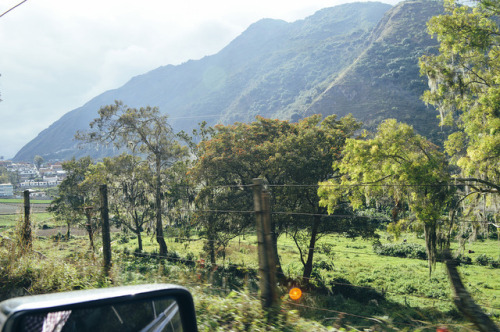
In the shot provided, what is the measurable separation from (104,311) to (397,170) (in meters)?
12.2

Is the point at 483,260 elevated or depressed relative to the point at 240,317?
depressed

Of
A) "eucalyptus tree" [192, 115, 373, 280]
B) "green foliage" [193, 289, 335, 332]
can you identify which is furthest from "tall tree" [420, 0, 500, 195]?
"green foliage" [193, 289, 335, 332]

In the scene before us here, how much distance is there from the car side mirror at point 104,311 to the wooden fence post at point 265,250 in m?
2.55

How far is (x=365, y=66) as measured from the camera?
114 m

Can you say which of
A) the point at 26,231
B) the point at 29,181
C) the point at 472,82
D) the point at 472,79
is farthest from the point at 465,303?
the point at 29,181

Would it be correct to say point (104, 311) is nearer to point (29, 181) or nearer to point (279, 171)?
point (279, 171)

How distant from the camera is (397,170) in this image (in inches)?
479

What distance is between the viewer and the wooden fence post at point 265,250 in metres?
4.04

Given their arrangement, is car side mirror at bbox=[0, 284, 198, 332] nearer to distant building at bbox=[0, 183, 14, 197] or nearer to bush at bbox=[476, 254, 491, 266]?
bush at bbox=[476, 254, 491, 266]

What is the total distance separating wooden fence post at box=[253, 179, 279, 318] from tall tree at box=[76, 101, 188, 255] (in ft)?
71.2

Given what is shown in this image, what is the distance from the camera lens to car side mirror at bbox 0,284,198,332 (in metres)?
1.02

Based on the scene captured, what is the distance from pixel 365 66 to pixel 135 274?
11928cm

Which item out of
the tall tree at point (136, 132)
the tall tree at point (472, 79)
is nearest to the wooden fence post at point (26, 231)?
the tall tree at point (472, 79)

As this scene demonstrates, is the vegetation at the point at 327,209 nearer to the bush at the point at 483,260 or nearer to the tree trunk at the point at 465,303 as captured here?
the tree trunk at the point at 465,303
